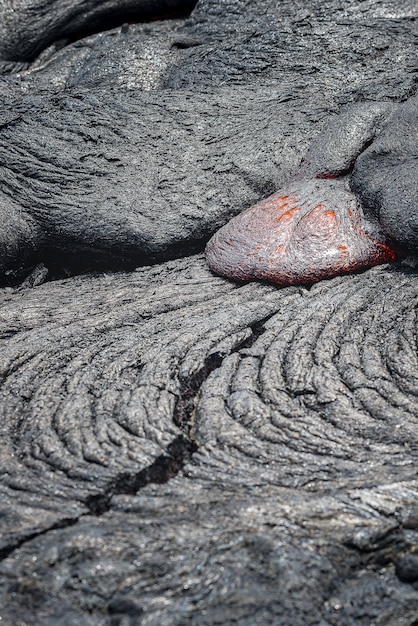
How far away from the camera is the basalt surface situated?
2.08 meters

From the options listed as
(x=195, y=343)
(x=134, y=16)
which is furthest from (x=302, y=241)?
(x=134, y=16)

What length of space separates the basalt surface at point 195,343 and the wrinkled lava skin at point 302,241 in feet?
0.32

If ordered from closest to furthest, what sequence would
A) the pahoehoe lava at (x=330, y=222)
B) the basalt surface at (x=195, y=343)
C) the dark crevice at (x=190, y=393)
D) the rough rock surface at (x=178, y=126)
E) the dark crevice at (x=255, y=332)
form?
1. the basalt surface at (x=195, y=343)
2. the dark crevice at (x=190, y=393)
3. the dark crevice at (x=255, y=332)
4. the pahoehoe lava at (x=330, y=222)
5. the rough rock surface at (x=178, y=126)

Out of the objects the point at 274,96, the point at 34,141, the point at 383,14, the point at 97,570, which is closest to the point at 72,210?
the point at 34,141

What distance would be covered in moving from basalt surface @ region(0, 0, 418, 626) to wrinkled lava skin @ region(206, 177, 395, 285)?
10cm

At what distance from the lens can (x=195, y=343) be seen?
3.22m

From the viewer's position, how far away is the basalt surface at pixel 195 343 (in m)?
2.08

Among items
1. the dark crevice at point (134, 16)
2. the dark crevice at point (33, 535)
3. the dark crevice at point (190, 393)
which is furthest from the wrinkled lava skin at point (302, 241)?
the dark crevice at point (134, 16)

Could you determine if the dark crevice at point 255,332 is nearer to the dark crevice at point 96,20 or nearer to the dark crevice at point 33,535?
the dark crevice at point 33,535

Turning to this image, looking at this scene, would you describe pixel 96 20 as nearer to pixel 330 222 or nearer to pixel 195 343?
pixel 330 222

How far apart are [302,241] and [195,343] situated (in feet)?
3.13

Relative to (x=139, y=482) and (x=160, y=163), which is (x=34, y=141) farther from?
(x=139, y=482)

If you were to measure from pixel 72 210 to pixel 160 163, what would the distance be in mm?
685

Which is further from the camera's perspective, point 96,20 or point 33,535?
point 96,20
